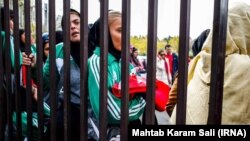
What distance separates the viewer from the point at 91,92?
1.32 metres

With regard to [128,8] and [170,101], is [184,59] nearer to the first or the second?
[128,8]

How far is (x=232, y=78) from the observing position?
4.11 feet

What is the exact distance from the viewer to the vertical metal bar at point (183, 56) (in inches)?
38.1

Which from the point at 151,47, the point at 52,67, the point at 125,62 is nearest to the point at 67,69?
the point at 52,67

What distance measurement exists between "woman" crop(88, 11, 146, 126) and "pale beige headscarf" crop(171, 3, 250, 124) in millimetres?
178

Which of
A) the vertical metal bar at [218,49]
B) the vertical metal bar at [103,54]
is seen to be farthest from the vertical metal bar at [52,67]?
the vertical metal bar at [218,49]

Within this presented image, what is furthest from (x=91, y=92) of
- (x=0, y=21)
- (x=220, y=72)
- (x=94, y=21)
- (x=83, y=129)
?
(x=0, y=21)

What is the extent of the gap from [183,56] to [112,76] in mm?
452

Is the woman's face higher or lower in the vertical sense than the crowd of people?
higher

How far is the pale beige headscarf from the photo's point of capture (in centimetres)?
125

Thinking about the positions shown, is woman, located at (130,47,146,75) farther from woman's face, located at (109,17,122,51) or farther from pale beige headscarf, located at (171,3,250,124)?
pale beige headscarf, located at (171,3,250,124)

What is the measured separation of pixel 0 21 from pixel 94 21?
2.10 ft

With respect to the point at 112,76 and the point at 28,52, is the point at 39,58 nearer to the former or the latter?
the point at 28,52

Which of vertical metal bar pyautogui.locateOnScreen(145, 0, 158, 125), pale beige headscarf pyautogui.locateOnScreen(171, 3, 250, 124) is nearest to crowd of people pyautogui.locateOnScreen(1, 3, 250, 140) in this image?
pale beige headscarf pyautogui.locateOnScreen(171, 3, 250, 124)
